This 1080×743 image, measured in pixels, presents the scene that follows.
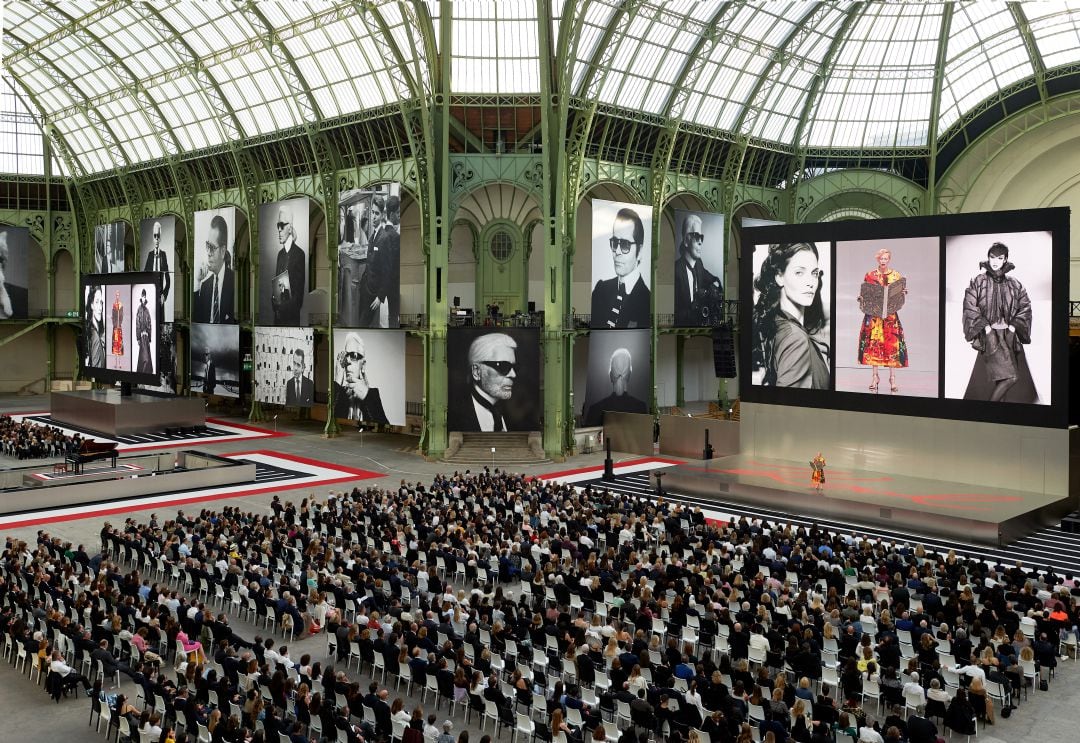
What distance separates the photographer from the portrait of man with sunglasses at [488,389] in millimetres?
47250

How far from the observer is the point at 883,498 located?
35688 millimetres

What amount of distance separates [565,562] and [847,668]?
377 inches

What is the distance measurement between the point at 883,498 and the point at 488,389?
63.9 feet

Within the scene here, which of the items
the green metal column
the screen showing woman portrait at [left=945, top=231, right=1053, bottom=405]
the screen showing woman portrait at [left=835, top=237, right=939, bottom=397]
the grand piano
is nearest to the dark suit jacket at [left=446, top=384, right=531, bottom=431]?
the green metal column

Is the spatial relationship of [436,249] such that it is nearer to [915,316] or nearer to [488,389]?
[488,389]

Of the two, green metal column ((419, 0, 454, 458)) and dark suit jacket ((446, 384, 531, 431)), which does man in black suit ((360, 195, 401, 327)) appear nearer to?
green metal column ((419, 0, 454, 458))

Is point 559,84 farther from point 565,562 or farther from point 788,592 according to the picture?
point 788,592

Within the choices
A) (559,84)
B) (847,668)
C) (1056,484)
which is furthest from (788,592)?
(559,84)

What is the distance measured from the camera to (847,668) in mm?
16984

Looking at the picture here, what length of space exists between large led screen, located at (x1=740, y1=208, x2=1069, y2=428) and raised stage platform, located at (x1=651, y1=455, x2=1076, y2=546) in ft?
9.40

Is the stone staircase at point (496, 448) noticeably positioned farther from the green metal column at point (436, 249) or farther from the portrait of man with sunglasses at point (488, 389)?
the portrait of man with sunglasses at point (488, 389)

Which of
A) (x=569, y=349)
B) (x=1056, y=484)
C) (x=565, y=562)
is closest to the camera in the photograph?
(x=565, y=562)

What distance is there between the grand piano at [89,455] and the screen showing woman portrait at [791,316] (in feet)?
95.1

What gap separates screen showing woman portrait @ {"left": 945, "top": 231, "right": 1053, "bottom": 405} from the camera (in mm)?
34969
